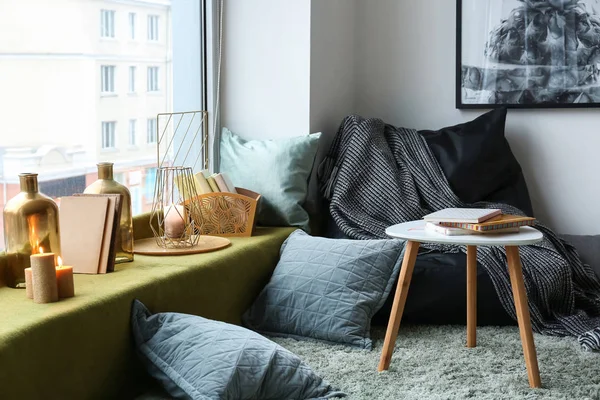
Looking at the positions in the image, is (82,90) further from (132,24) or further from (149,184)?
(149,184)

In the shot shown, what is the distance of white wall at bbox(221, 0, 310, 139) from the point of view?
3498mm

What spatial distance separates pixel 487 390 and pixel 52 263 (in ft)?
4.15

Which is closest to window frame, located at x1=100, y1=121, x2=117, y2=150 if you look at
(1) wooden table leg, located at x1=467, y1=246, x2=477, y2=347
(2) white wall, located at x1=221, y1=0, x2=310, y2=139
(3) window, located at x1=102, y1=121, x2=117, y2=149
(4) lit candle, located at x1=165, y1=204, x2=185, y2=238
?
(3) window, located at x1=102, y1=121, x2=117, y2=149

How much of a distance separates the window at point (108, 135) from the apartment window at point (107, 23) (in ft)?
1.04

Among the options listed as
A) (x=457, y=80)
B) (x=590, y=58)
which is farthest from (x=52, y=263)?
(x=590, y=58)

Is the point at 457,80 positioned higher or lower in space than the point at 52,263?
Answer: higher

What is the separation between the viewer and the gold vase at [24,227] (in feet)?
7.48

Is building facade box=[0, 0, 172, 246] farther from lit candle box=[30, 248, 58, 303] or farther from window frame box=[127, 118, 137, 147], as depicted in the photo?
lit candle box=[30, 248, 58, 303]

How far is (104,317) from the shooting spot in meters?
2.17

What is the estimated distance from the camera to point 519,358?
8.71 feet

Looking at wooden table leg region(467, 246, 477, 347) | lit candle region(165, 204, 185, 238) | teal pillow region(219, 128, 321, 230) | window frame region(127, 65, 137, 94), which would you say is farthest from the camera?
teal pillow region(219, 128, 321, 230)

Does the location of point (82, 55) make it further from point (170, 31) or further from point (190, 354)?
point (190, 354)

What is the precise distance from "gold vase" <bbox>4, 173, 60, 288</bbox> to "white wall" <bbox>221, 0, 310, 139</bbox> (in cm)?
144

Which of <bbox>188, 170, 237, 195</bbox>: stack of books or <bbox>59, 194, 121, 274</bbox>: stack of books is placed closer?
<bbox>59, 194, 121, 274</bbox>: stack of books
